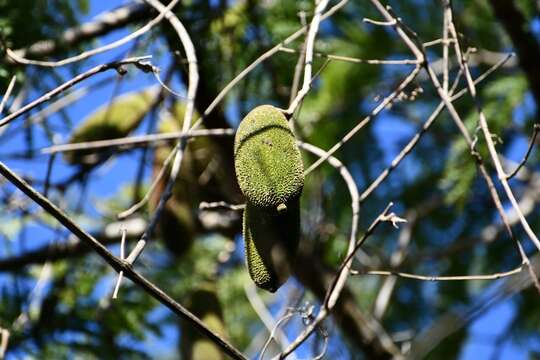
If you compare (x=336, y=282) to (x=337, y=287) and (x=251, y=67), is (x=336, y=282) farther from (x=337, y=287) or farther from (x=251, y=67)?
(x=251, y=67)

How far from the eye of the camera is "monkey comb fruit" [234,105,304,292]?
163 cm

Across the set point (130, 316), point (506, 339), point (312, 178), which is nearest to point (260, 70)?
point (312, 178)

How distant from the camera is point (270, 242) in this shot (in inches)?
66.9

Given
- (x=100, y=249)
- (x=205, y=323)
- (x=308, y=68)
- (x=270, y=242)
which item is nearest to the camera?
(x=100, y=249)

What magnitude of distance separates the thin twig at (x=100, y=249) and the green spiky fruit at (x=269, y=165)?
0.20 meters

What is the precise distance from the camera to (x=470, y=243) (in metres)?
3.66

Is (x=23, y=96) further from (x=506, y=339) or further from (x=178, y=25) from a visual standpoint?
(x=506, y=339)

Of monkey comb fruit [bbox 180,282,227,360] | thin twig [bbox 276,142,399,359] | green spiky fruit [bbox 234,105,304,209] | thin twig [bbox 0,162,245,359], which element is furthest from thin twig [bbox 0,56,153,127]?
monkey comb fruit [bbox 180,282,227,360]

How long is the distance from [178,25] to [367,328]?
1707 mm

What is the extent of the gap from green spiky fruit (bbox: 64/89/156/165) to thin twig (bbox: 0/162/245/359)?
6.32 ft

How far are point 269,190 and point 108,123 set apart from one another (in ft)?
6.65

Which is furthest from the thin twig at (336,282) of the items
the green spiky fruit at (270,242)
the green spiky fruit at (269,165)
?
the green spiky fruit at (269,165)

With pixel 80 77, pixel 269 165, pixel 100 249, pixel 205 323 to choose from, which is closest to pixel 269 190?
pixel 269 165

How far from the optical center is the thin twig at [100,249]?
1.57 meters
